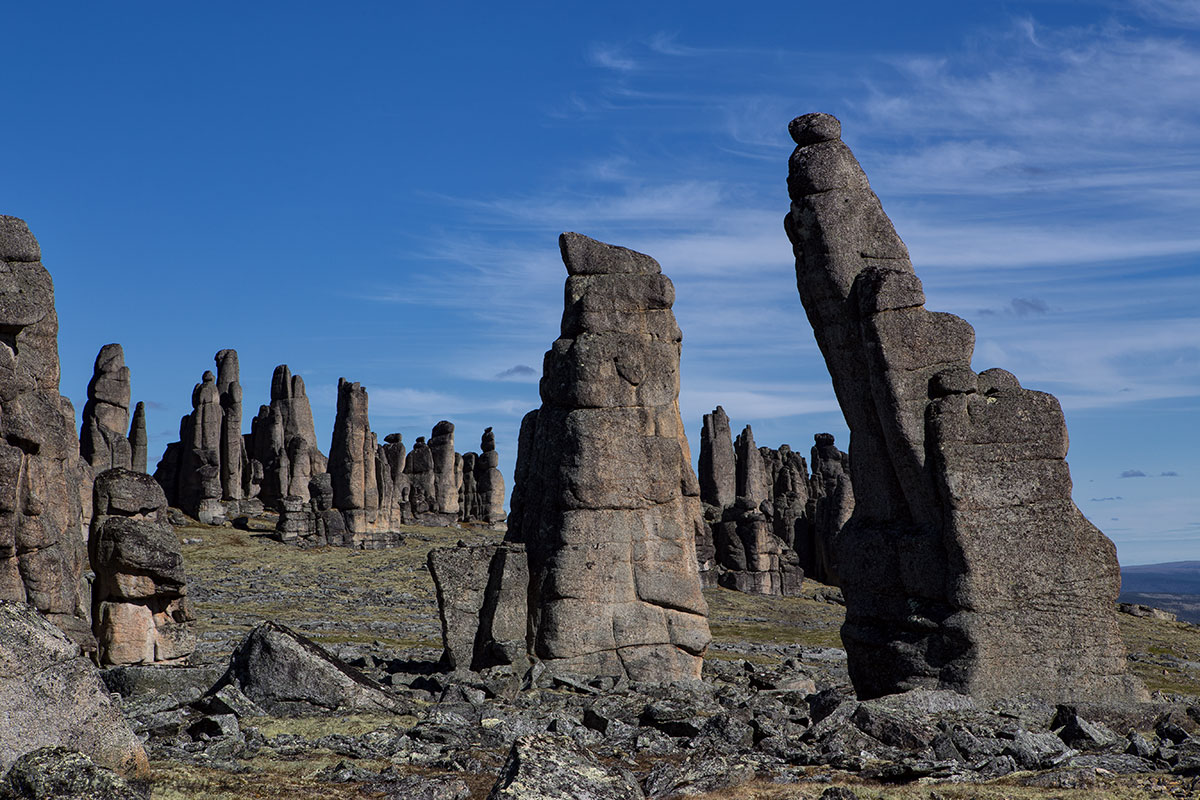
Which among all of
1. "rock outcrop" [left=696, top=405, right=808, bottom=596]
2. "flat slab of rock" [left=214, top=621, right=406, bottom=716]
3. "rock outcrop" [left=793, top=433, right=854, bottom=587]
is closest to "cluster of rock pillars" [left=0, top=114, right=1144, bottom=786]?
"flat slab of rock" [left=214, top=621, right=406, bottom=716]

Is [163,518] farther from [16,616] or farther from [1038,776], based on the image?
[1038,776]

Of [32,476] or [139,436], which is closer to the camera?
[32,476]

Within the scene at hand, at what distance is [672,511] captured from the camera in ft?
63.7

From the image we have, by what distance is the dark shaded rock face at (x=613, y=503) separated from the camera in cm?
1867

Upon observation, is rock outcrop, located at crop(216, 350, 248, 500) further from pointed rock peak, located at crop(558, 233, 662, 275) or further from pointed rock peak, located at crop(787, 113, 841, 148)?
pointed rock peak, located at crop(787, 113, 841, 148)

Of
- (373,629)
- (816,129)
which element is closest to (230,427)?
Answer: (373,629)

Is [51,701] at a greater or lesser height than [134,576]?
lesser

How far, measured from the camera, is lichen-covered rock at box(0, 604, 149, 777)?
8562 millimetres

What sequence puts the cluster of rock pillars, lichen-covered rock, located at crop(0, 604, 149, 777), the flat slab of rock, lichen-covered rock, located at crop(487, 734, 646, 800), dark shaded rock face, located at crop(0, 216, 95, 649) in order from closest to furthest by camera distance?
lichen-covered rock, located at crop(487, 734, 646, 800), lichen-covered rock, located at crop(0, 604, 149, 777), the flat slab of rock, the cluster of rock pillars, dark shaded rock face, located at crop(0, 216, 95, 649)

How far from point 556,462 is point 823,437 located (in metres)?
52.9

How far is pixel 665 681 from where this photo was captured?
60.7 feet

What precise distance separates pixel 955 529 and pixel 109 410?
142 feet

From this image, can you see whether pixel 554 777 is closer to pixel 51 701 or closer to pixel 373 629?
pixel 51 701

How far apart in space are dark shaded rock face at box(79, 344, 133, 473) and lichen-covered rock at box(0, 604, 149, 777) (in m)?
41.5
